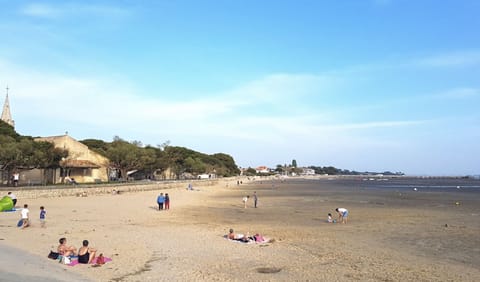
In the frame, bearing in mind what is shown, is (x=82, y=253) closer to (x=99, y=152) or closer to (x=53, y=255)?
(x=53, y=255)

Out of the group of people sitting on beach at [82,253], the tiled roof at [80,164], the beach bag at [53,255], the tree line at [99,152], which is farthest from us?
the tiled roof at [80,164]

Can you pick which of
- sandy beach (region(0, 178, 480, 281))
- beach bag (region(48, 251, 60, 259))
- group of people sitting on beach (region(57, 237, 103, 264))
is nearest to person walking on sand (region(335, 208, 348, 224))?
sandy beach (region(0, 178, 480, 281))

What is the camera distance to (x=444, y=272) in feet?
40.3

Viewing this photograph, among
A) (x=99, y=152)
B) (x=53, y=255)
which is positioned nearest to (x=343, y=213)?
(x=53, y=255)

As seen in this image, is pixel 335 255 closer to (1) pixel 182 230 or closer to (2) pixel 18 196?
(1) pixel 182 230

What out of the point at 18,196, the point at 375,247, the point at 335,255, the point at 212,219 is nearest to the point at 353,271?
the point at 335,255

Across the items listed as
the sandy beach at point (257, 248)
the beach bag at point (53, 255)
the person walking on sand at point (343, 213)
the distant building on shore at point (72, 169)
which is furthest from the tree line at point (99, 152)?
the person walking on sand at point (343, 213)

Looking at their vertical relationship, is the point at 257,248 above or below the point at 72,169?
below

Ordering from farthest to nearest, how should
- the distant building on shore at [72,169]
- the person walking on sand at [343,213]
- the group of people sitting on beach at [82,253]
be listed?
1. the distant building on shore at [72,169]
2. the person walking on sand at [343,213]
3. the group of people sitting on beach at [82,253]

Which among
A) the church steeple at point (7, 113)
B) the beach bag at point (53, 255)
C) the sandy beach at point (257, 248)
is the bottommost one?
the sandy beach at point (257, 248)

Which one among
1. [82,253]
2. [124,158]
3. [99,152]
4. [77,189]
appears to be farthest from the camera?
[99,152]

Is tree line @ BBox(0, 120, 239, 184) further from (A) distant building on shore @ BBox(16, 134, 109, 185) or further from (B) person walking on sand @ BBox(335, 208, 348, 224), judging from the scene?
(B) person walking on sand @ BBox(335, 208, 348, 224)

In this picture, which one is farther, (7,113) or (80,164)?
(7,113)

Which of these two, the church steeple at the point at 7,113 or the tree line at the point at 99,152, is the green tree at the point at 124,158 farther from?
the church steeple at the point at 7,113
